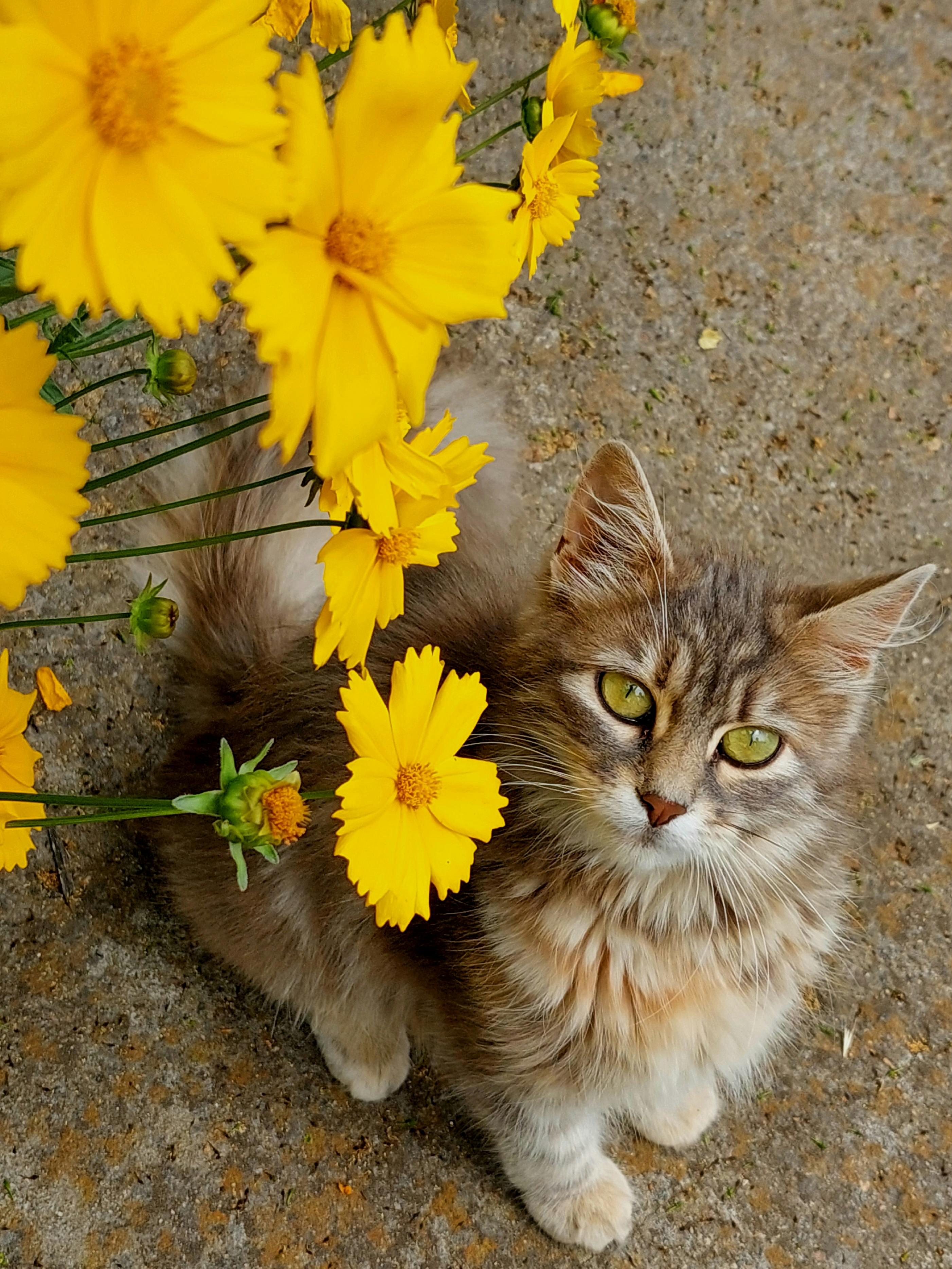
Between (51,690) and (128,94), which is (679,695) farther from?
(51,690)

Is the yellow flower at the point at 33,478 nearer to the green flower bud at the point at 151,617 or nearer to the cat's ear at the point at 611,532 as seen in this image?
the green flower bud at the point at 151,617

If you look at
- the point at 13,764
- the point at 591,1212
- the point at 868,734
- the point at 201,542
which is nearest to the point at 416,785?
the point at 201,542

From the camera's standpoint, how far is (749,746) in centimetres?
112

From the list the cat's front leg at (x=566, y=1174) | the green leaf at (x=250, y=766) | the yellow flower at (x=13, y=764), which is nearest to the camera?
the green leaf at (x=250, y=766)

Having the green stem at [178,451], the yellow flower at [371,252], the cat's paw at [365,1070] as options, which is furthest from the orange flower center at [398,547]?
the cat's paw at [365,1070]

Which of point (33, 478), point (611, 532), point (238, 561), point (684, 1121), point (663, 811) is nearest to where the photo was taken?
point (33, 478)

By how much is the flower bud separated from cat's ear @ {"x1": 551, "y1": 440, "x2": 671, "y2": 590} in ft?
1.55

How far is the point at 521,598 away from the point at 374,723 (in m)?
0.62

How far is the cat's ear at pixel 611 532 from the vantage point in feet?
3.86

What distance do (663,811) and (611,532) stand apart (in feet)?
1.12

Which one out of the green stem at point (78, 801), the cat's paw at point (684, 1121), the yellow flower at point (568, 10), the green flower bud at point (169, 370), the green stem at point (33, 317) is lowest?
the cat's paw at point (684, 1121)

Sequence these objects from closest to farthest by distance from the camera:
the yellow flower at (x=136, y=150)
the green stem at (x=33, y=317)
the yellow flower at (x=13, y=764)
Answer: the yellow flower at (x=136, y=150), the green stem at (x=33, y=317), the yellow flower at (x=13, y=764)

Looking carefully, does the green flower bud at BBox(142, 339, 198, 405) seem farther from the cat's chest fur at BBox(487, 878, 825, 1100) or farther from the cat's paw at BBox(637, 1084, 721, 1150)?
the cat's paw at BBox(637, 1084, 721, 1150)

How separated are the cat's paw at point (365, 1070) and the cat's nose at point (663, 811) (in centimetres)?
72
